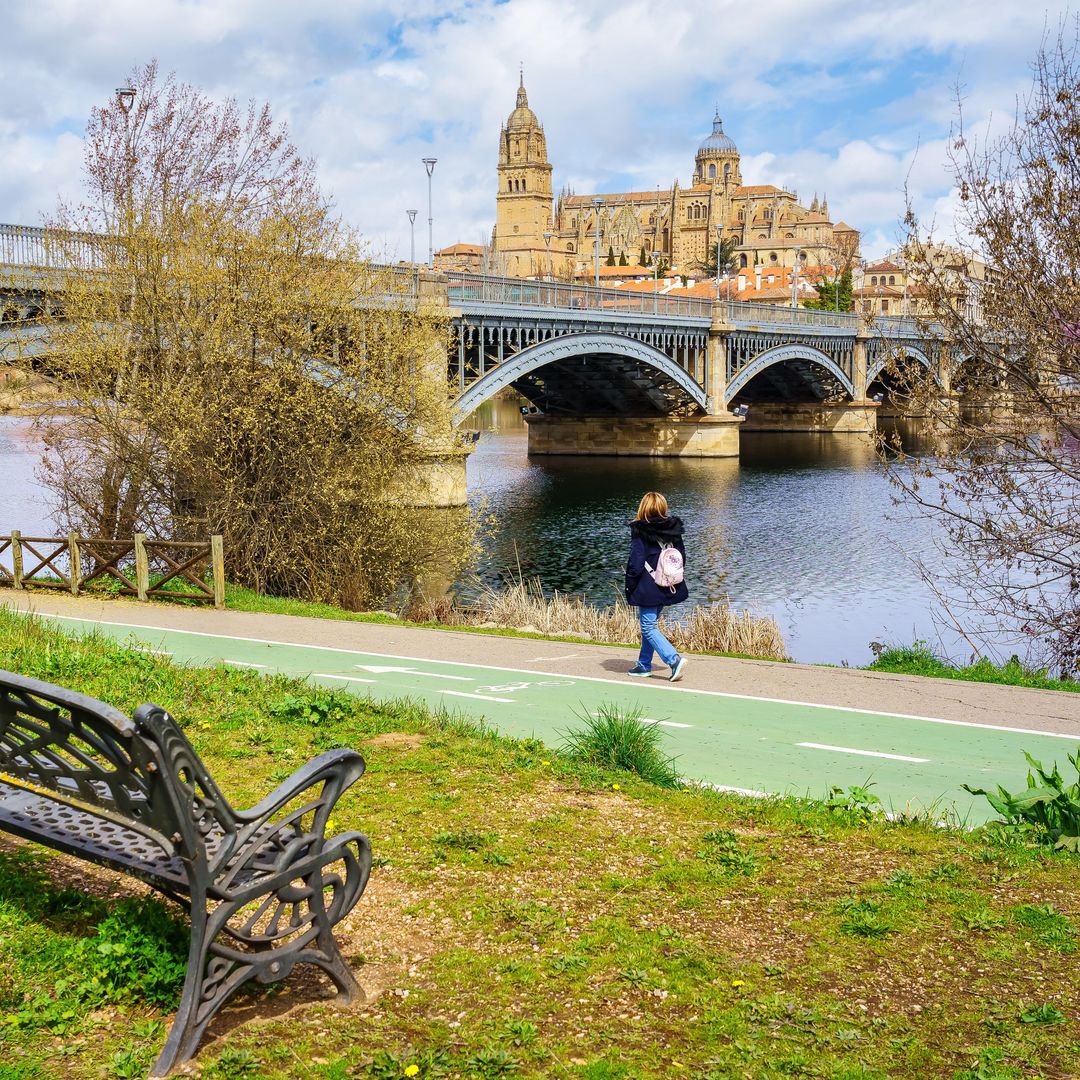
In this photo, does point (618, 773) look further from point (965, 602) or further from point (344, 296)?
point (965, 602)

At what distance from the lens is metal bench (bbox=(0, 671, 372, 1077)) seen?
11.4ft

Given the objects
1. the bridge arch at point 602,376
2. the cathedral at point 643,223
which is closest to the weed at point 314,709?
the bridge arch at point 602,376

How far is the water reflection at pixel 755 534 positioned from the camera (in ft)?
74.5

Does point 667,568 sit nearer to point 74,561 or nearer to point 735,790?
point 735,790

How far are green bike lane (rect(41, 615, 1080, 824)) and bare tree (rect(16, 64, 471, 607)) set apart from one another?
7376mm

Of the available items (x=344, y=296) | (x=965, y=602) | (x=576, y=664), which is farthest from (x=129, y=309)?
(x=965, y=602)

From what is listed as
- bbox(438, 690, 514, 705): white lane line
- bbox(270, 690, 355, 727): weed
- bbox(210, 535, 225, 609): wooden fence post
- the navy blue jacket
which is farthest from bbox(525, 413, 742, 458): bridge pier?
bbox(270, 690, 355, 727): weed

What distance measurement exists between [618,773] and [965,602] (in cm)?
1658

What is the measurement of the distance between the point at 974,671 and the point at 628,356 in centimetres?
3476

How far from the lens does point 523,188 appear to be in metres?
174

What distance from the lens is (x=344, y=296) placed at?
19547mm

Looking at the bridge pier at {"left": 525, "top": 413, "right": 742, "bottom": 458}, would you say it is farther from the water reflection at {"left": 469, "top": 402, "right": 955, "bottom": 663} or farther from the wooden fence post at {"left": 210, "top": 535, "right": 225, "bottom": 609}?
the wooden fence post at {"left": 210, "top": 535, "right": 225, "bottom": 609}

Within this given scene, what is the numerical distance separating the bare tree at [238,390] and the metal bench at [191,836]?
14.3 meters

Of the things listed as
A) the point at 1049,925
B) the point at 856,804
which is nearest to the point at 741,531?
the point at 856,804
